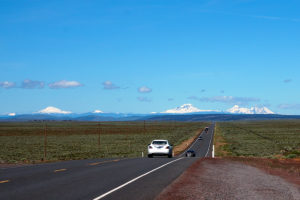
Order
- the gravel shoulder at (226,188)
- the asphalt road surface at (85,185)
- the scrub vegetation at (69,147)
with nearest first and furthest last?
the asphalt road surface at (85,185), the gravel shoulder at (226,188), the scrub vegetation at (69,147)

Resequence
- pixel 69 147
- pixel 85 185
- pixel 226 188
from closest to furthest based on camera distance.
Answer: pixel 85 185 < pixel 226 188 < pixel 69 147

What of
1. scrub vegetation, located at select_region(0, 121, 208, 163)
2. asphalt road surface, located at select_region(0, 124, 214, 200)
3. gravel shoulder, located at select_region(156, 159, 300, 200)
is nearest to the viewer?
asphalt road surface, located at select_region(0, 124, 214, 200)

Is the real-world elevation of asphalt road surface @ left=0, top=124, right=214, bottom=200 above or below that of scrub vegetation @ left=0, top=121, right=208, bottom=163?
above

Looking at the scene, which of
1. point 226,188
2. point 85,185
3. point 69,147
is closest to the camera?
point 85,185

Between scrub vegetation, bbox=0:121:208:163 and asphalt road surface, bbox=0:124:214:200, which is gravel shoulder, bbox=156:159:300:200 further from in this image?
scrub vegetation, bbox=0:121:208:163

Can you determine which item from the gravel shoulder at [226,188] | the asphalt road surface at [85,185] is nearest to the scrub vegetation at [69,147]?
the asphalt road surface at [85,185]

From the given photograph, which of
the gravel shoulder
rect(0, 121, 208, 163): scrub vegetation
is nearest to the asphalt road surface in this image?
the gravel shoulder

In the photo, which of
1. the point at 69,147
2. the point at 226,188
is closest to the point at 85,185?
the point at 226,188

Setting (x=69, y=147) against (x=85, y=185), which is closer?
(x=85, y=185)

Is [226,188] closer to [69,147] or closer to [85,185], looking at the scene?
[85,185]

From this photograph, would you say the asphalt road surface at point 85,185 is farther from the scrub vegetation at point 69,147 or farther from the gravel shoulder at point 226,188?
the scrub vegetation at point 69,147

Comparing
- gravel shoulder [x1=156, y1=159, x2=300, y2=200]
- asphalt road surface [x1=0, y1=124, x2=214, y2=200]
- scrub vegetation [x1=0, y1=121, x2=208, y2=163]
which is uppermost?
asphalt road surface [x1=0, y1=124, x2=214, y2=200]

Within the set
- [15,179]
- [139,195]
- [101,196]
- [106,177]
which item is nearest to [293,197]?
[139,195]

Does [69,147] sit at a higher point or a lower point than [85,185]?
lower
